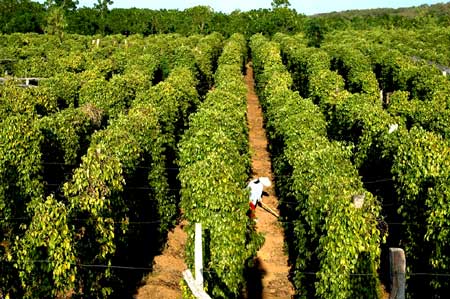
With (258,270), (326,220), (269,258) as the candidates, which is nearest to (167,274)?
(258,270)

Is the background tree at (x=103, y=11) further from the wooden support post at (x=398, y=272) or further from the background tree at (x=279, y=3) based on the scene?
the wooden support post at (x=398, y=272)

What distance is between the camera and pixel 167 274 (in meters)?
13.4

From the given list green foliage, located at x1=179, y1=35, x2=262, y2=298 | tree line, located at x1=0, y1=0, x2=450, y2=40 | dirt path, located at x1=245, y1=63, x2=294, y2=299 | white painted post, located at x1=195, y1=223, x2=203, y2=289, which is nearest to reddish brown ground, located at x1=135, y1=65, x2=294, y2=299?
dirt path, located at x1=245, y1=63, x2=294, y2=299

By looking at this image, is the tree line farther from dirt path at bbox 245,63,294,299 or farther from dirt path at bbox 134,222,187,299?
dirt path at bbox 134,222,187,299

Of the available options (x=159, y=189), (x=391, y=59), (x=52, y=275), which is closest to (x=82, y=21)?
(x=391, y=59)

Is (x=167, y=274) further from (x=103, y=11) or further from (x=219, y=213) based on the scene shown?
(x=103, y=11)

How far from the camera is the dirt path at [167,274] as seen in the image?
12.5 metres

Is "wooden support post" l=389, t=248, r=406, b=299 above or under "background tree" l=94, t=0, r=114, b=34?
under

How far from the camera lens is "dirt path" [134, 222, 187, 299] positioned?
12.5m

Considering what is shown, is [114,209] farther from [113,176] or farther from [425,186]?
[425,186]

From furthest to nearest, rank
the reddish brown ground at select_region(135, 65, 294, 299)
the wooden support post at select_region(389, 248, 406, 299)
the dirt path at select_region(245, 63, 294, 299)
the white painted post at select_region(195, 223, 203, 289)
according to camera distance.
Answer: the dirt path at select_region(245, 63, 294, 299)
the reddish brown ground at select_region(135, 65, 294, 299)
the white painted post at select_region(195, 223, 203, 289)
the wooden support post at select_region(389, 248, 406, 299)

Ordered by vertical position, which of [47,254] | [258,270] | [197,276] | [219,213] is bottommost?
[258,270]

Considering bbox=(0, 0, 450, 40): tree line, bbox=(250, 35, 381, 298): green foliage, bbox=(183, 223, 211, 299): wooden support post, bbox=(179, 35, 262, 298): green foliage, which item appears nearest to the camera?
bbox=(183, 223, 211, 299): wooden support post

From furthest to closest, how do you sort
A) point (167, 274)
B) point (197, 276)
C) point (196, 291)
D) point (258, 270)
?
point (258, 270) → point (167, 274) → point (197, 276) → point (196, 291)
